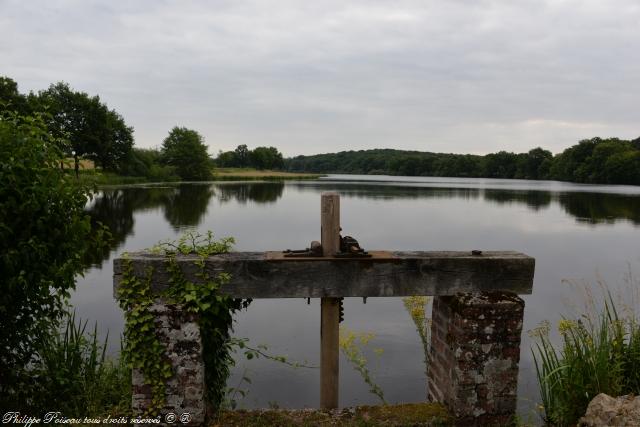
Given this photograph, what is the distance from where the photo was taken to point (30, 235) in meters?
4.55

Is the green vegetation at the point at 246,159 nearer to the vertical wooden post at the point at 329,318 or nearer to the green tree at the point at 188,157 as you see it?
the green tree at the point at 188,157

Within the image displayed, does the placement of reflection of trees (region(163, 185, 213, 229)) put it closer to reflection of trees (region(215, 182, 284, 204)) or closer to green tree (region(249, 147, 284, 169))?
→ reflection of trees (region(215, 182, 284, 204))

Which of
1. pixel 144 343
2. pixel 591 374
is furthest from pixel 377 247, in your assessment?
pixel 144 343

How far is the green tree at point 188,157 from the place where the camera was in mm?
95875

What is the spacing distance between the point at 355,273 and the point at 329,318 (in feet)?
1.80

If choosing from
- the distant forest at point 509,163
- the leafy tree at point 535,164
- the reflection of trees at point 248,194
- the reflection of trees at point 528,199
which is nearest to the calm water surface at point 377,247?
the reflection of trees at point 528,199

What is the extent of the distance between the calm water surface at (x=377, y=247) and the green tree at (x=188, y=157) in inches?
2177

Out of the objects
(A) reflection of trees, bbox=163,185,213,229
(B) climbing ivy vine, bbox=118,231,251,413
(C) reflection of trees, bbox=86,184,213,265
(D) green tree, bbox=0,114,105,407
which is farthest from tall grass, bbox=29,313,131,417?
(A) reflection of trees, bbox=163,185,213,229

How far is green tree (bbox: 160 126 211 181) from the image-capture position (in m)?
95.9

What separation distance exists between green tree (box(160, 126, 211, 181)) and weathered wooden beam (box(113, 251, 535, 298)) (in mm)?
95151

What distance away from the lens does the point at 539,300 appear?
1362 centimetres

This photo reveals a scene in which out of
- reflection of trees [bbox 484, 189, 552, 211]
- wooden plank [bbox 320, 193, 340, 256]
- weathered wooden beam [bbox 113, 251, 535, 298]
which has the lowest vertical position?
reflection of trees [bbox 484, 189, 552, 211]

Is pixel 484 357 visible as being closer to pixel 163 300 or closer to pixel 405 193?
pixel 163 300

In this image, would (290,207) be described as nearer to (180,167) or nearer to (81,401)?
(81,401)
